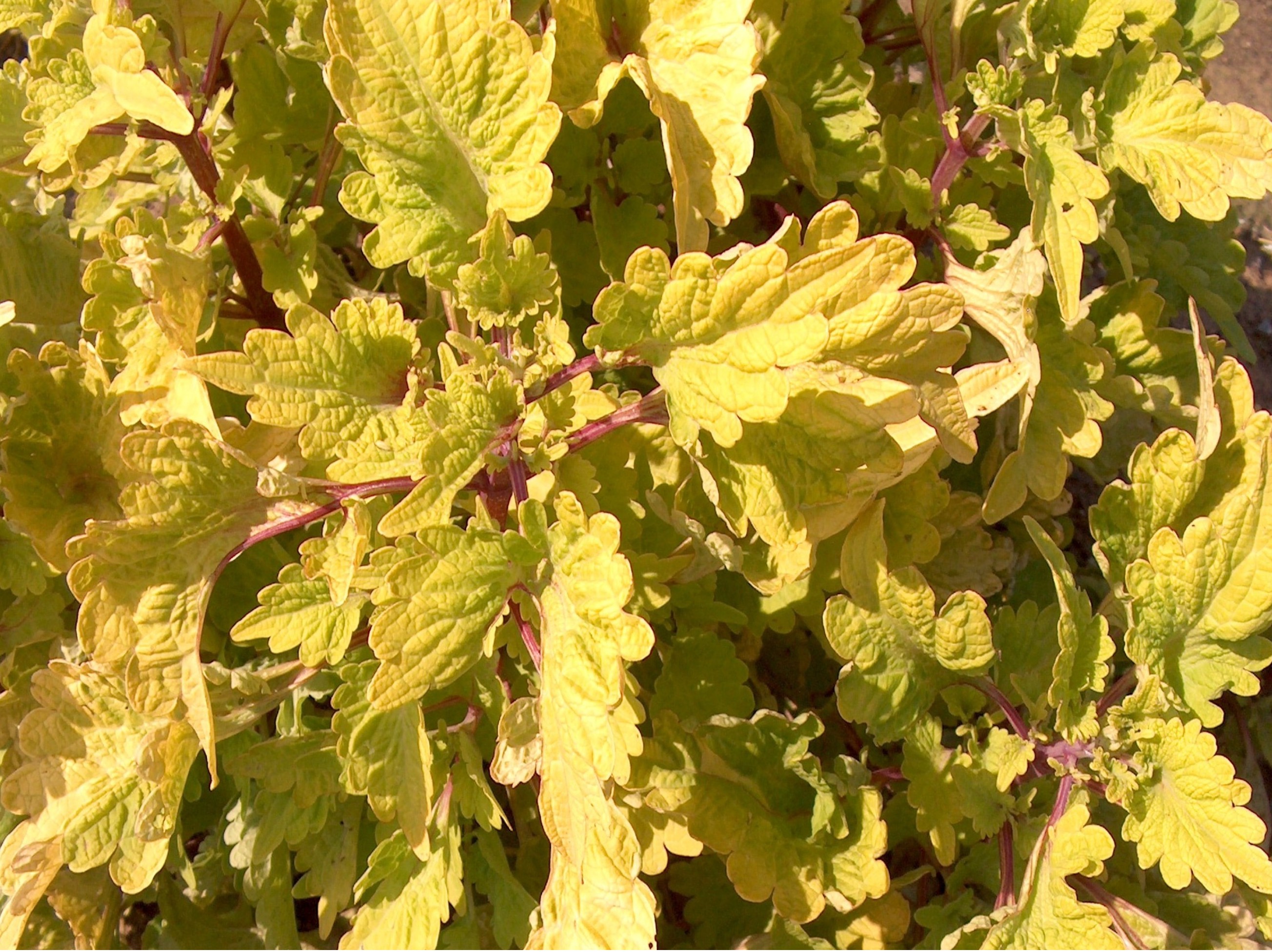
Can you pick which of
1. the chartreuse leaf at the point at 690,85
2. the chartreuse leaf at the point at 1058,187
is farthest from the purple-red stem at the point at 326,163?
the chartreuse leaf at the point at 1058,187

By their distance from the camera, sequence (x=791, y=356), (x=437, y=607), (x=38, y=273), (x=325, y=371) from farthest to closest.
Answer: (x=38, y=273), (x=325, y=371), (x=437, y=607), (x=791, y=356)

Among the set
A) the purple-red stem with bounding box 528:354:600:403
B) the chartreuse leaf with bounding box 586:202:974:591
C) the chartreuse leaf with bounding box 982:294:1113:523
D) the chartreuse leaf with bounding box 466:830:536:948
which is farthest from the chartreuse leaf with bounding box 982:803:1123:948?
the purple-red stem with bounding box 528:354:600:403

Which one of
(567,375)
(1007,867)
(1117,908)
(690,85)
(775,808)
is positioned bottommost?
(1117,908)

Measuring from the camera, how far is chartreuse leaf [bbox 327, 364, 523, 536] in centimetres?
123

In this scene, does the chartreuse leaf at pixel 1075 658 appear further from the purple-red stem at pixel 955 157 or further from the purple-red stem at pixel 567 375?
the purple-red stem at pixel 567 375

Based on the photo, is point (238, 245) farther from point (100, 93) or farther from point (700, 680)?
point (700, 680)

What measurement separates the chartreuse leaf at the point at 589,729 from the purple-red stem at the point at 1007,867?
2.34ft

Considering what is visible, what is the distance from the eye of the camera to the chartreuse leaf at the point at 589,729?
114cm

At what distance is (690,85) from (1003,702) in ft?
3.55

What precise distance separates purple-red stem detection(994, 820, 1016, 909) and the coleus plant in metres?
0.02

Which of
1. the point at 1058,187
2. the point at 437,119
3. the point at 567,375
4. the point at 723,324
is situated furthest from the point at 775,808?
the point at 437,119

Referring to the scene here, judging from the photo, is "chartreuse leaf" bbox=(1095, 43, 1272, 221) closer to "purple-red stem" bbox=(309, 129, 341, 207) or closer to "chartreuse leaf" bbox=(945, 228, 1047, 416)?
"chartreuse leaf" bbox=(945, 228, 1047, 416)

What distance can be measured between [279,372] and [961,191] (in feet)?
4.01

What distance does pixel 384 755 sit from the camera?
4.86 ft
